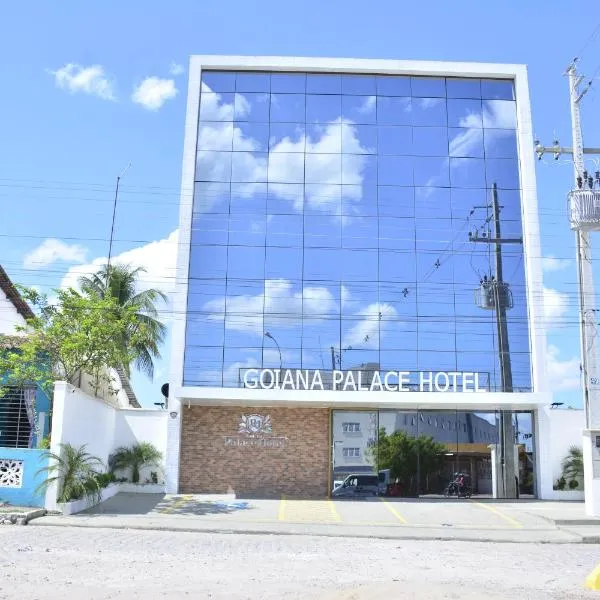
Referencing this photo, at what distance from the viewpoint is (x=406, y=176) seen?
100ft

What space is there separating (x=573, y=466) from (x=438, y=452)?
16.1 ft

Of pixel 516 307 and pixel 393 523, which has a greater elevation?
pixel 516 307

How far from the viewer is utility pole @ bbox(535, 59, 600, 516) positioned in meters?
22.3

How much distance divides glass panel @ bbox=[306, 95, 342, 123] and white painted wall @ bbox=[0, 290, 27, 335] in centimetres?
1549

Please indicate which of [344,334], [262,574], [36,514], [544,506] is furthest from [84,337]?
[544,506]

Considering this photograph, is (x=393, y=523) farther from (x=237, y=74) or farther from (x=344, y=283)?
(x=237, y=74)

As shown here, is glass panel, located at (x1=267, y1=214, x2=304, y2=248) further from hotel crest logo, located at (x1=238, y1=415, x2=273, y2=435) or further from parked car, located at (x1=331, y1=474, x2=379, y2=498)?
parked car, located at (x1=331, y1=474, x2=379, y2=498)

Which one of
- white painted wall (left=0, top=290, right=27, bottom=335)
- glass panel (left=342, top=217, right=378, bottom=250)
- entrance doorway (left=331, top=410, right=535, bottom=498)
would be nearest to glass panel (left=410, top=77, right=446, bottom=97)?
glass panel (left=342, top=217, right=378, bottom=250)

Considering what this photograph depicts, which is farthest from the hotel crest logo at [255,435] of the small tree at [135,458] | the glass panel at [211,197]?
the glass panel at [211,197]

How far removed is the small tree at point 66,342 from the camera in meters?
22.8

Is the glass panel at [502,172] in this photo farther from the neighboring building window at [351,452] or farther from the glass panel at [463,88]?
the neighboring building window at [351,452]

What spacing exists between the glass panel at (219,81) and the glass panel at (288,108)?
1765mm

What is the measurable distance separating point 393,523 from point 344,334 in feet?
29.1

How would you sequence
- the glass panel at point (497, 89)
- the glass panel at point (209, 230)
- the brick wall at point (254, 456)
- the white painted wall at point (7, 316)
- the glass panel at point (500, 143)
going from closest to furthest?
1. the brick wall at point (254, 456)
2. the glass panel at point (209, 230)
3. the glass panel at point (500, 143)
4. the glass panel at point (497, 89)
5. the white painted wall at point (7, 316)
